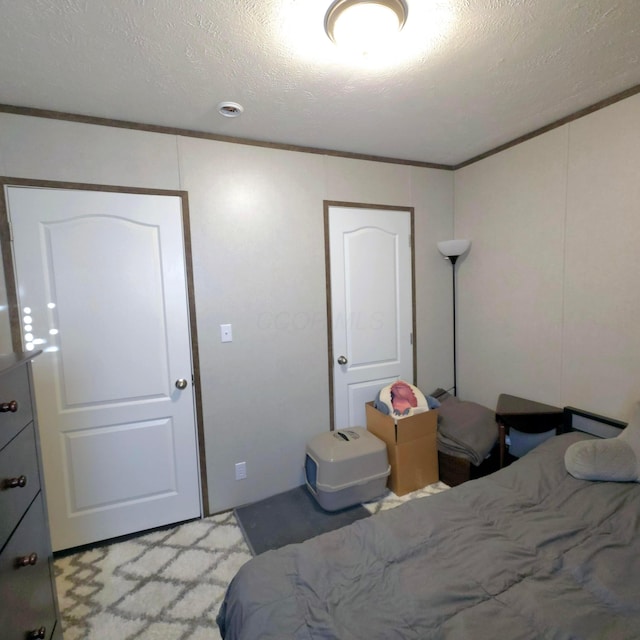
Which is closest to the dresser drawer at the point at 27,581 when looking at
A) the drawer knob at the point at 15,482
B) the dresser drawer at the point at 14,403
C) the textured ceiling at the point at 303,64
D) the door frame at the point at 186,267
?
the drawer knob at the point at 15,482

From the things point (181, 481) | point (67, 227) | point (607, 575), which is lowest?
point (181, 481)

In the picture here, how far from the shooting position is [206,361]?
2311 mm

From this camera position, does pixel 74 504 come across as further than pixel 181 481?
No

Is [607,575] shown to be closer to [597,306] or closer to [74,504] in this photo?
[597,306]

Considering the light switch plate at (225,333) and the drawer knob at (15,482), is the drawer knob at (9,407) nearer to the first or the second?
the drawer knob at (15,482)

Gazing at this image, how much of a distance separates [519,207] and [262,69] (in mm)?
1955

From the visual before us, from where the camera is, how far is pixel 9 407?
108 centimetres

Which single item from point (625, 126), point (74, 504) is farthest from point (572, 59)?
point (74, 504)

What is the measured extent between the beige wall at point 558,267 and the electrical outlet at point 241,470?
194 centimetres

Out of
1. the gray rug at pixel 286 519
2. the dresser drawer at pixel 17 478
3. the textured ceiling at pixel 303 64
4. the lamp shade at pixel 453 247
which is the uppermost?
the textured ceiling at pixel 303 64

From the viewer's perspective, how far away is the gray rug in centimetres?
215

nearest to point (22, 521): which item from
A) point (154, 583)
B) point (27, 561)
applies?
point (27, 561)

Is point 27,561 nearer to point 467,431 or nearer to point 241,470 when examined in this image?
point 241,470

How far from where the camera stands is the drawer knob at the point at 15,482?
1.05 m
